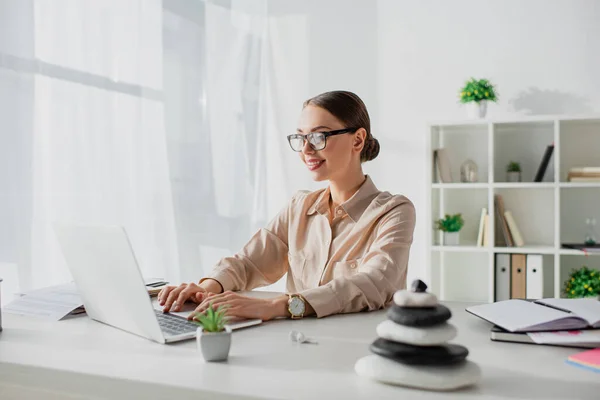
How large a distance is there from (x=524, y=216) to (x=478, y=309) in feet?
8.16

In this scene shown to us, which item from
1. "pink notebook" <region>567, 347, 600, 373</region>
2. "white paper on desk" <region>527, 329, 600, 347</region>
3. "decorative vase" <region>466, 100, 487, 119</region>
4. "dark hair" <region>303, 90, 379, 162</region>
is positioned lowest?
"pink notebook" <region>567, 347, 600, 373</region>

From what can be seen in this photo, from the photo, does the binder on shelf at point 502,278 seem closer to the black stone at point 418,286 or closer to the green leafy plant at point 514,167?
the green leafy plant at point 514,167

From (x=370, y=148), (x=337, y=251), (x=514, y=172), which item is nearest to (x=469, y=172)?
(x=514, y=172)

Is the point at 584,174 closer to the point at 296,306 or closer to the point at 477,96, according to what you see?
the point at 477,96

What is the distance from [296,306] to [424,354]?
2.02ft

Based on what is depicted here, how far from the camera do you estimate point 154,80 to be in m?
3.49

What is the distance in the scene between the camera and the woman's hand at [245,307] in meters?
1.43

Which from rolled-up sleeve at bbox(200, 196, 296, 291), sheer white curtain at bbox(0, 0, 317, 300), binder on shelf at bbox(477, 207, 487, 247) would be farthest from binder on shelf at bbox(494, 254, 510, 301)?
rolled-up sleeve at bbox(200, 196, 296, 291)

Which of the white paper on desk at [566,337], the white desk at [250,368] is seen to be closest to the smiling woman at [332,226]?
the white desk at [250,368]

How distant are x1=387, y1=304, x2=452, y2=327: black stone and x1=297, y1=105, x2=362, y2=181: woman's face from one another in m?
1.04

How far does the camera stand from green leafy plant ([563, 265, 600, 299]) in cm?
334

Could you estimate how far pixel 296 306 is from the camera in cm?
151

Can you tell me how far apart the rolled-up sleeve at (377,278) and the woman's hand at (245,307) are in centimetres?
8

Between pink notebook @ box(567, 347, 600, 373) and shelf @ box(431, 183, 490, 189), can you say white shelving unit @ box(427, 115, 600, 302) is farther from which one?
pink notebook @ box(567, 347, 600, 373)
